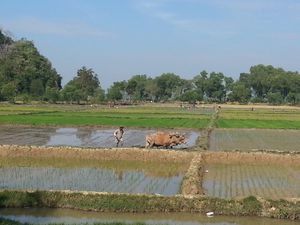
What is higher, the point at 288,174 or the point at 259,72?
the point at 259,72

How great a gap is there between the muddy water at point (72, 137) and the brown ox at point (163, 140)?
4.95 feet

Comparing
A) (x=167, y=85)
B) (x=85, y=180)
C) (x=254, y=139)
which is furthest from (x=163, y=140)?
(x=167, y=85)

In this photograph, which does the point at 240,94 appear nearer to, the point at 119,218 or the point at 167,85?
the point at 167,85

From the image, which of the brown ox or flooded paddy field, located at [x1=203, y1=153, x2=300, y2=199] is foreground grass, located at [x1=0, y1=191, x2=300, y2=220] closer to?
flooded paddy field, located at [x1=203, y1=153, x2=300, y2=199]

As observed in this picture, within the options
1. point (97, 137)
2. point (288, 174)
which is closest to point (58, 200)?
point (288, 174)

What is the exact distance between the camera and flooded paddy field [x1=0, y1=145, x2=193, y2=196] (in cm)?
1321

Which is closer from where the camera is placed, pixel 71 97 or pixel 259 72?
pixel 71 97

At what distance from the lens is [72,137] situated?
87.1 feet

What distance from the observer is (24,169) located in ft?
51.8

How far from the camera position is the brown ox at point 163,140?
20.2m

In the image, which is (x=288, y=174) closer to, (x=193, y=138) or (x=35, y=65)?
(x=193, y=138)

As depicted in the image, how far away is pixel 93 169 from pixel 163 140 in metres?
4.79

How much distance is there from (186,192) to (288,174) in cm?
557

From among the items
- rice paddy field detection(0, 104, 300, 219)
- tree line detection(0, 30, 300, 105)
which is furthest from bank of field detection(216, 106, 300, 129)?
tree line detection(0, 30, 300, 105)
